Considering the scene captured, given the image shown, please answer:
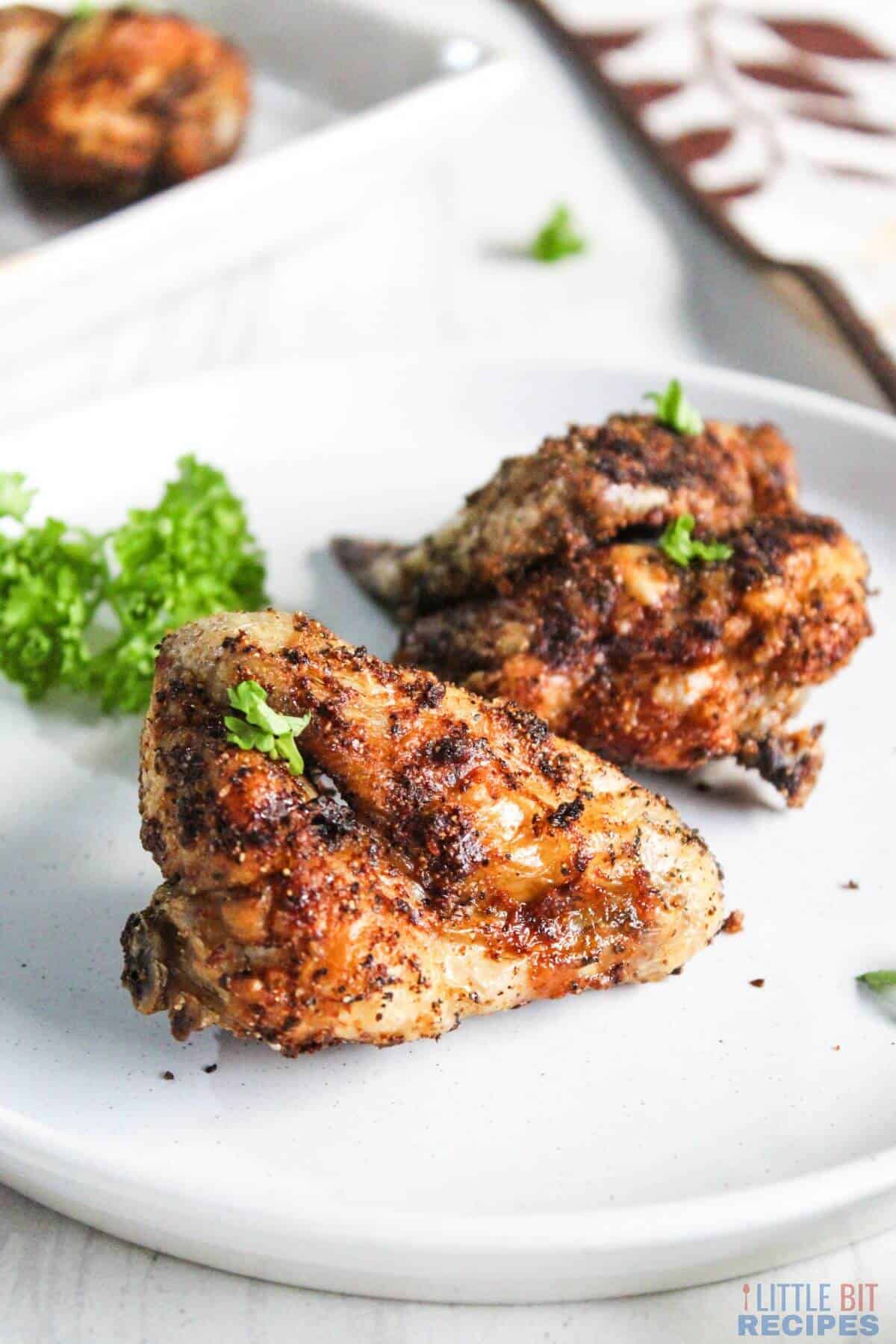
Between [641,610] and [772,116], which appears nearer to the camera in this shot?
[641,610]

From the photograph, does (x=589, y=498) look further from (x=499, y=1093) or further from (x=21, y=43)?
(x=21, y=43)

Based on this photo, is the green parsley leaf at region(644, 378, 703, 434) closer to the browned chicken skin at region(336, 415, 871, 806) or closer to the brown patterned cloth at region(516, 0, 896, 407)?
the browned chicken skin at region(336, 415, 871, 806)

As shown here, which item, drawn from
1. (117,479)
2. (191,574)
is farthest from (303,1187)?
(117,479)

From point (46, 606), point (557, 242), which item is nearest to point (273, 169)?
point (557, 242)

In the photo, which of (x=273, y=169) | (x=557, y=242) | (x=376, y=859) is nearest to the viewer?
(x=376, y=859)

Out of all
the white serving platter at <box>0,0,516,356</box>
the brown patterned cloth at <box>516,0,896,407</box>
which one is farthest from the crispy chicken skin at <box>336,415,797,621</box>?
the white serving platter at <box>0,0,516,356</box>

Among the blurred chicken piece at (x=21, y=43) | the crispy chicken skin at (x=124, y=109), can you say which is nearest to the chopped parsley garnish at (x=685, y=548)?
the crispy chicken skin at (x=124, y=109)

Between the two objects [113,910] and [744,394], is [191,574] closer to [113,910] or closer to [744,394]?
[113,910]
